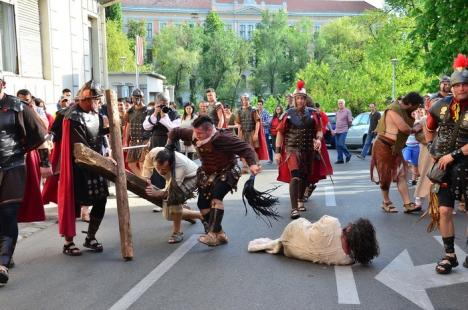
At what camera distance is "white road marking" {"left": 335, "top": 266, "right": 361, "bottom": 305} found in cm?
486

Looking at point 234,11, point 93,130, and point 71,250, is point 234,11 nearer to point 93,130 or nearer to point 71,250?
point 93,130

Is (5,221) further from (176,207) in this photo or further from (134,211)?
(134,211)

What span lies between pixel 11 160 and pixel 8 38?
977cm

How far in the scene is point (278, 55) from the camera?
80250 millimetres

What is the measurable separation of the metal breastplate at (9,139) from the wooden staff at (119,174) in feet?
2.97

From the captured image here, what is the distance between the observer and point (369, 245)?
19.0 ft

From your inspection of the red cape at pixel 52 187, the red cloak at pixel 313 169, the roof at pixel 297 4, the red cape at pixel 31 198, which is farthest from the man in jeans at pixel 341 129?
the roof at pixel 297 4

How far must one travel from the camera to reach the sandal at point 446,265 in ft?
18.1

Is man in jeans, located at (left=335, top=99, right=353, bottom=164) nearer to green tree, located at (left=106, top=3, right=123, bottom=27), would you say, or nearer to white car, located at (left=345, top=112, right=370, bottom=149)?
white car, located at (left=345, top=112, right=370, bottom=149)

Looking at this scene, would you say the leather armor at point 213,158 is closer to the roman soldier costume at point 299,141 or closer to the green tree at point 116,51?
the roman soldier costume at point 299,141

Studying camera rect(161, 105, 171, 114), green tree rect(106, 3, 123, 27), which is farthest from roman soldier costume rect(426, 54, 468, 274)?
green tree rect(106, 3, 123, 27)

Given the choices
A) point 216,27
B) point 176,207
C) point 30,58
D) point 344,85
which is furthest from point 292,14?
point 176,207

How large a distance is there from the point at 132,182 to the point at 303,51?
2976 inches

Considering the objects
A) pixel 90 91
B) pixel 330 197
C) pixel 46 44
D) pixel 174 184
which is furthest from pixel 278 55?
pixel 90 91
